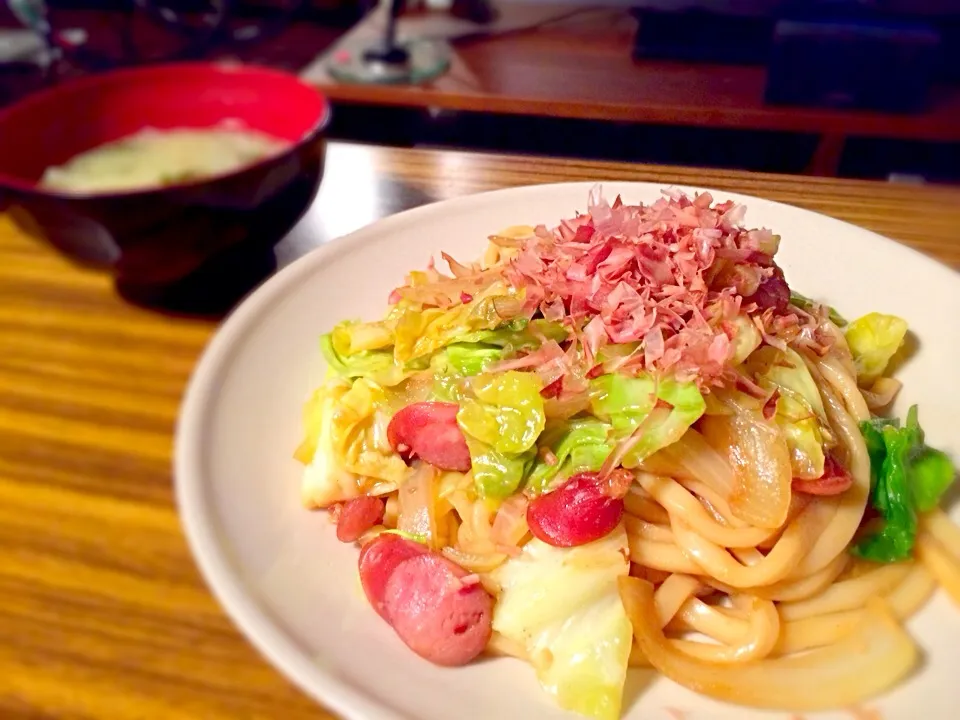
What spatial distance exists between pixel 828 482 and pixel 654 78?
9.12 feet

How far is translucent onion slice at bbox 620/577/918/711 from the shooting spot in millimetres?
856

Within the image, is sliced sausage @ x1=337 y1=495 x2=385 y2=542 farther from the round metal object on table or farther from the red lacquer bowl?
the round metal object on table

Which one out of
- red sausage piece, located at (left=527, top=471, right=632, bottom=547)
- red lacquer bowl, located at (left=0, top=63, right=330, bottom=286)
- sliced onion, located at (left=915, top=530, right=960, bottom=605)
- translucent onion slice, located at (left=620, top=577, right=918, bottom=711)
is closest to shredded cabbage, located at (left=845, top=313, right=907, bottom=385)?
sliced onion, located at (left=915, top=530, right=960, bottom=605)

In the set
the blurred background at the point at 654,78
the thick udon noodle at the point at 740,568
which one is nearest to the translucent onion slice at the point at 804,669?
the thick udon noodle at the point at 740,568

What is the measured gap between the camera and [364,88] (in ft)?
11.7

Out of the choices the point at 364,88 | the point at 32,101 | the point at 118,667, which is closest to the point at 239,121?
the point at 32,101

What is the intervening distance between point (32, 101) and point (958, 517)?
5.72ft

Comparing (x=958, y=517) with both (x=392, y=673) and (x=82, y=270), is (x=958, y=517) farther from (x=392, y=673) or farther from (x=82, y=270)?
(x=82, y=270)

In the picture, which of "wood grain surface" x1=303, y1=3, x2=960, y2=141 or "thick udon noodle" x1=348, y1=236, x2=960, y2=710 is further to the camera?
"wood grain surface" x1=303, y1=3, x2=960, y2=141

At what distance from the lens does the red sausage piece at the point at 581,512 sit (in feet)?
3.11

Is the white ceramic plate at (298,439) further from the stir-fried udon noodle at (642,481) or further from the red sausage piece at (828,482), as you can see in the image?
the red sausage piece at (828,482)

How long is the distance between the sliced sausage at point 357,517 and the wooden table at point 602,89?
2127 millimetres

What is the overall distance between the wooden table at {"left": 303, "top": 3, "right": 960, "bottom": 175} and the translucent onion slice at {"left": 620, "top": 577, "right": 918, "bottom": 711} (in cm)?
222

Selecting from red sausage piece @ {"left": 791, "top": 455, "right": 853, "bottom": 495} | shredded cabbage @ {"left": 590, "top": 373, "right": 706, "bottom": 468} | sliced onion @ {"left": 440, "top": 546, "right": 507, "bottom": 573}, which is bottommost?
sliced onion @ {"left": 440, "top": 546, "right": 507, "bottom": 573}
